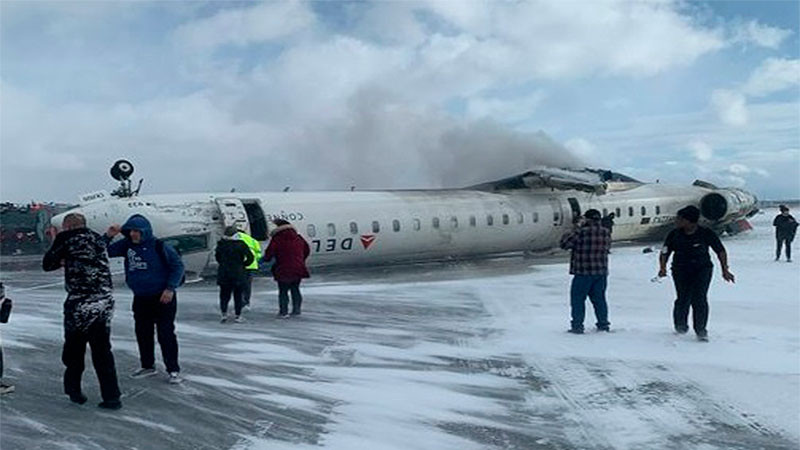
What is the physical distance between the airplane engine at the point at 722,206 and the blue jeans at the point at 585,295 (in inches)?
793

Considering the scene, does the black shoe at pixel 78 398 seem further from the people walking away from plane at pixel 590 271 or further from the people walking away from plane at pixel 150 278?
the people walking away from plane at pixel 590 271

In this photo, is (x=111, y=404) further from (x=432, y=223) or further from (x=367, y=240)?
(x=432, y=223)

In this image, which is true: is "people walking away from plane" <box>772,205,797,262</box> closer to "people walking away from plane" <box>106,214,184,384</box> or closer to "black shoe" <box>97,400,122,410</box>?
"people walking away from plane" <box>106,214,184,384</box>

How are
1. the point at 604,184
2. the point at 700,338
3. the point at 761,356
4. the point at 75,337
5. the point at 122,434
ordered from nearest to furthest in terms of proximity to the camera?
the point at 122,434 < the point at 75,337 < the point at 761,356 < the point at 700,338 < the point at 604,184

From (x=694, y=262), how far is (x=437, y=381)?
12.5ft

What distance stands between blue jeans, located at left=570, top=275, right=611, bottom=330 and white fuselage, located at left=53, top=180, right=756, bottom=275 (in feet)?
32.4

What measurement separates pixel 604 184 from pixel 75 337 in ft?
69.0

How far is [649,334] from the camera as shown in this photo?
9.76 m

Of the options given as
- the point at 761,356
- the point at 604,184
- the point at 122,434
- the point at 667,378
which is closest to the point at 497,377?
the point at 667,378

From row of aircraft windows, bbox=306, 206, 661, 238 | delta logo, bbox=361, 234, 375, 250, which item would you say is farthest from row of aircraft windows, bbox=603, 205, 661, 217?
delta logo, bbox=361, 234, 375, 250

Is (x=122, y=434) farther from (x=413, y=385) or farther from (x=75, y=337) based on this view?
(x=413, y=385)

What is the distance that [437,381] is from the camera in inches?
300

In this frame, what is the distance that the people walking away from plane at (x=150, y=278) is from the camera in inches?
283

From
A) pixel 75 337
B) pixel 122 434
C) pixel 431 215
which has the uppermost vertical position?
pixel 431 215
